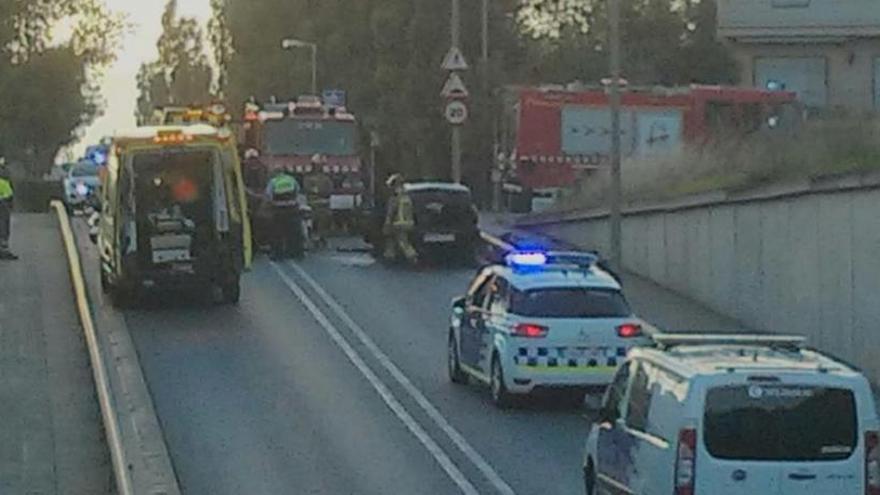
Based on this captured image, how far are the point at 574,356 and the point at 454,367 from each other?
2.84 m

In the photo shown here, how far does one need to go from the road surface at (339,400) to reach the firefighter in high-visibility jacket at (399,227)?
2761mm

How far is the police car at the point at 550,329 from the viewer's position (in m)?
25.2

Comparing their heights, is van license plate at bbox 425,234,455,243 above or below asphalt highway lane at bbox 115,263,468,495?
above

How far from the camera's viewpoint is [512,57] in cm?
6969

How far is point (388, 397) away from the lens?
86.3 feet

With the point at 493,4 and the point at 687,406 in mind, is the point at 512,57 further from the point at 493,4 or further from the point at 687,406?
the point at 687,406

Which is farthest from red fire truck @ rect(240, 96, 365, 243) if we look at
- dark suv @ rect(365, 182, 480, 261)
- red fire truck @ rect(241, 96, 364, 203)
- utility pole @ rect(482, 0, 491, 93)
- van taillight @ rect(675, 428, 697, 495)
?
van taillight @ rect(675, 428, 697, 495)

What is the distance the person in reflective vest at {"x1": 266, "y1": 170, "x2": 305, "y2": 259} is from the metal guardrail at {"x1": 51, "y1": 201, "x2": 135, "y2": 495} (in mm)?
3521

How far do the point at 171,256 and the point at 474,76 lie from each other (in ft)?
105

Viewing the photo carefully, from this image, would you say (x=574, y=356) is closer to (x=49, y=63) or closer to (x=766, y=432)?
(x=766, y=432)

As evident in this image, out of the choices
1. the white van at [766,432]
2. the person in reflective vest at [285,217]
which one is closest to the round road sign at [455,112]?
the person in reflective vest at [285,217]

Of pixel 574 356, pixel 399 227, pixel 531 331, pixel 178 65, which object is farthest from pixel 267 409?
pixel 178 65

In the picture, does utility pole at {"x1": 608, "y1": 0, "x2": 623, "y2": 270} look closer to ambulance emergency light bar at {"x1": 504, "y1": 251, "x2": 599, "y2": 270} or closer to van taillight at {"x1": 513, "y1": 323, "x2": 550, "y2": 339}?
ambulance emergency light bar at {"x1": 504, "y1": 251, "x2": 599, "y2": 270}

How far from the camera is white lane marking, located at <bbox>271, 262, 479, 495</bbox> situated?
21297mm
